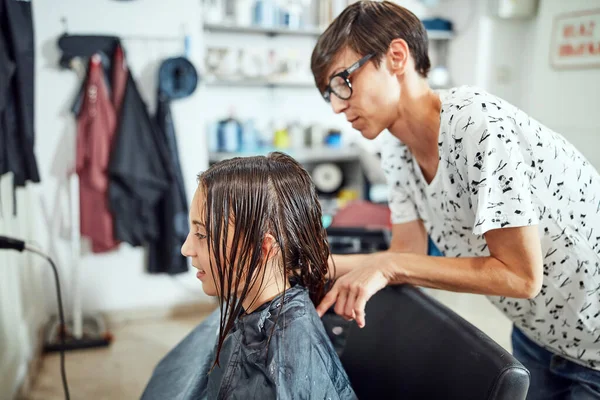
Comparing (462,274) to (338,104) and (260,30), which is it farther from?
(260,30)

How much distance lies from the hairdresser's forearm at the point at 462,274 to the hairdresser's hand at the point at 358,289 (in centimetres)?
1

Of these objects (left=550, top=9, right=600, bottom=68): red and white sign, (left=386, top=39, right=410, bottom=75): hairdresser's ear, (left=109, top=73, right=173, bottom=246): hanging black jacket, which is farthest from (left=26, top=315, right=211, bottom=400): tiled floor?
(left=550, top=9, right=600, bottom=68): red and white sign

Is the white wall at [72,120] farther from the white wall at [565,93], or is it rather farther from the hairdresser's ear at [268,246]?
the white wall at [565,93]

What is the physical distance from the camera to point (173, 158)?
2.89 metres

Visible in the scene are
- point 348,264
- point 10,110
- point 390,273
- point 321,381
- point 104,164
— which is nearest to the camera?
point 321,381

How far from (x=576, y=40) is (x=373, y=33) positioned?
3.14 metres

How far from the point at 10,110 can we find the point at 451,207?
1.59 metres

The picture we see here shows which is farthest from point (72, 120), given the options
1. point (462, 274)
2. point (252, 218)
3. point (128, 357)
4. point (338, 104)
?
point (462, 274)

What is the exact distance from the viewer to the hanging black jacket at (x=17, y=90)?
1.73 meters

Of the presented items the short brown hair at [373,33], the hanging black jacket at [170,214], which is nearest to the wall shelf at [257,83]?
the hanging black jacket at [170,214]

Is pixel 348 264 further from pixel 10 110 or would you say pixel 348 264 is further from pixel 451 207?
pixel 10 110

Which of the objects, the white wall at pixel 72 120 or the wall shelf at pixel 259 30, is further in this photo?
the wall shelf at pixel 259 30

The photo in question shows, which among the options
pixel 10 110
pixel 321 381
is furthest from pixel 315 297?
pixel 10 110

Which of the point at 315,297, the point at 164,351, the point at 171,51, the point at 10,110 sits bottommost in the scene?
the point at 164,351
